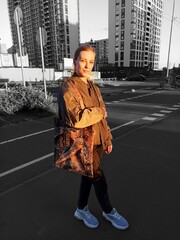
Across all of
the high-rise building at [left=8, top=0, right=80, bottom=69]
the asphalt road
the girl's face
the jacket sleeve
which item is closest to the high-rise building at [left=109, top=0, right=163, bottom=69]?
the high-rise building at [left=8, top=0, right=80, bottom=69]

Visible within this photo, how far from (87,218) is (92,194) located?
618 millimetres

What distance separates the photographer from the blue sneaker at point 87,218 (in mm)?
2287

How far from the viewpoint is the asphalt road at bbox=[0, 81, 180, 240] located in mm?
2232

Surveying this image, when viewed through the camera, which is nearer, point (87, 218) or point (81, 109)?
point (81, 109)

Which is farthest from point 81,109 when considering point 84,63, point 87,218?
point 87,218

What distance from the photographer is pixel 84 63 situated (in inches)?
74.5

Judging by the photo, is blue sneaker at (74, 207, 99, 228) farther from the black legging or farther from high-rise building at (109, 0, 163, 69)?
high-rise building at (109, 0, 163, 69)

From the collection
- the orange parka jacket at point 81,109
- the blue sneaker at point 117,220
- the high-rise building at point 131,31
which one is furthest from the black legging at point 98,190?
the high-rise building at point 131,31

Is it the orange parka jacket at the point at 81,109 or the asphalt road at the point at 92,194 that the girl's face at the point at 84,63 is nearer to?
the orange parka jacket at the point at 81,109

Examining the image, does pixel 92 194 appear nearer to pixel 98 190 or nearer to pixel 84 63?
pixel 98 190

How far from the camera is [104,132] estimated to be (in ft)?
6.75

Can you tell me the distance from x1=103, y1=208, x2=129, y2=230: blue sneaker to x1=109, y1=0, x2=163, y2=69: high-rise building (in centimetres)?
8774

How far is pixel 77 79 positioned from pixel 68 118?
408 millimetres

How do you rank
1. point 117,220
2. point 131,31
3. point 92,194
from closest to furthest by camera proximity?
point 117,220 → point 92,194 → point 131,31
